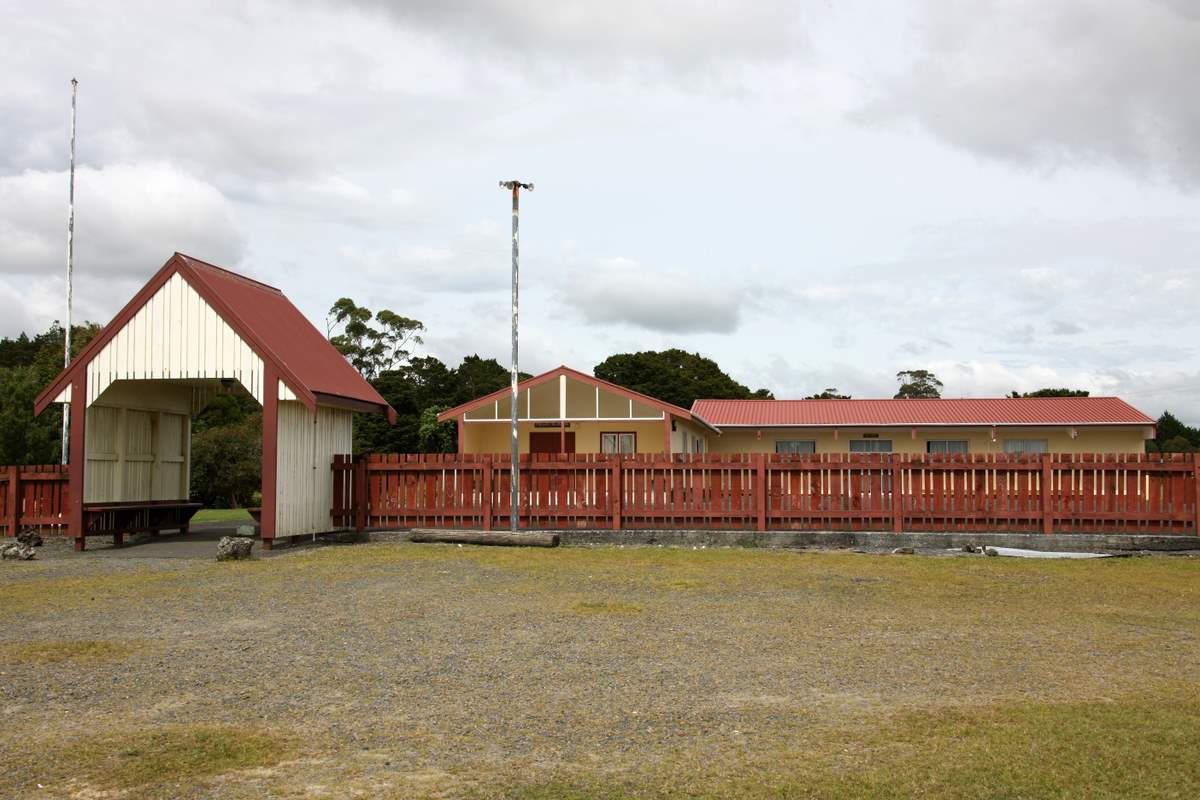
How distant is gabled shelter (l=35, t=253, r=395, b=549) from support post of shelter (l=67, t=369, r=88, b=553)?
18 mm

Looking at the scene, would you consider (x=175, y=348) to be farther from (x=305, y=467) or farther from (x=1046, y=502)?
(x=1046, y=502)

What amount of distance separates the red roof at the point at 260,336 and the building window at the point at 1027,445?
22.2 m

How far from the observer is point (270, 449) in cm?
1778

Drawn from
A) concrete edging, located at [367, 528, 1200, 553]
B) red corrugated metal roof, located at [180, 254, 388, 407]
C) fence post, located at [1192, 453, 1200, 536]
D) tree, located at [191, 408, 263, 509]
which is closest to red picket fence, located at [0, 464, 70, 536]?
red corrugated metal roof, located at [180, 254, 388, 407]

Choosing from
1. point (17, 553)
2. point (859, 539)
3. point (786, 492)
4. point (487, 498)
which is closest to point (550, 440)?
point (487, 498)

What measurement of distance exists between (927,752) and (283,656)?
5390 millimetres

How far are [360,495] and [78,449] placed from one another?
16.8 ft

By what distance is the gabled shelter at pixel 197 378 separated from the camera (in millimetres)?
17984

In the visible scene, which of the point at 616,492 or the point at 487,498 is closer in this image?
the point at 616,492

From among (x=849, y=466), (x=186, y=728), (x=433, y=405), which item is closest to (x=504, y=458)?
(x=849, y=466)

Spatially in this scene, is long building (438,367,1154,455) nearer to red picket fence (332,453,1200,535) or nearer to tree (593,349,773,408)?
red picket fence (332,453,1200,535)

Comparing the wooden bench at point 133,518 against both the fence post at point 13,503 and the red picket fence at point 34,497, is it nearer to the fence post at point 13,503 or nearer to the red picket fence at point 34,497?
the red picket fence at point 34,497

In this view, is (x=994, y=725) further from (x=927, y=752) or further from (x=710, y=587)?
(x=710, y=587)

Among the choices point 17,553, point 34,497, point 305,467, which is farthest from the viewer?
point 34,497
